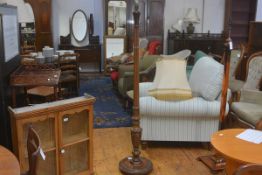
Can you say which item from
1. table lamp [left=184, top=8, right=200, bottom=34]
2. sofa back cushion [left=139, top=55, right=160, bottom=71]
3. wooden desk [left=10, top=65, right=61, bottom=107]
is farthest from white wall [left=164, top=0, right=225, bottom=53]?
wooden desk [left=10, top=65, right=61, bottom=107]

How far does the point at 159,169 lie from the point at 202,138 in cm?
70

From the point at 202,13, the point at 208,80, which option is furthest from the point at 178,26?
the point at 208,80

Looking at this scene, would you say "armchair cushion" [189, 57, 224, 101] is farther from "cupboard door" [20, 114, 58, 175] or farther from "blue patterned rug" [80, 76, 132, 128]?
"cupboard door" [20, 114, 58, 175]

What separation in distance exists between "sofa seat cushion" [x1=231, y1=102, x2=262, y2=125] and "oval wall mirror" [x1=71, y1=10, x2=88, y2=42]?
4733 millimetres

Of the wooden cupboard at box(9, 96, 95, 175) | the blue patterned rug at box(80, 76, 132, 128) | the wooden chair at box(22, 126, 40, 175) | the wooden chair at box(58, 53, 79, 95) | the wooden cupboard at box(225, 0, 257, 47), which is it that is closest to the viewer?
the wooden chair at box(22, 126, 40, 175)

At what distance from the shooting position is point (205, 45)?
7230mm

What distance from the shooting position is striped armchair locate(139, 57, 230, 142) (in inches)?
136

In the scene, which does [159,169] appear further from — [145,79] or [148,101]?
[145,79]

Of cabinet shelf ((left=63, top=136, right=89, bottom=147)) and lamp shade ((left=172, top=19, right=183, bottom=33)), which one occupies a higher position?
lamp shade ((left=172, top=19, right=183, bottom=33))

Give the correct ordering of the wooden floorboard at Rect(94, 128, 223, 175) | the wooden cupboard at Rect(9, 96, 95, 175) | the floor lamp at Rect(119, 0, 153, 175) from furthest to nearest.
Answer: the wooden floorboard at Rect(94, 128, 223, 175)
the floor lamp at Rect(119, 0, 153, 175)
the wooden cupboard at Rect(9, 96, 95, 175)

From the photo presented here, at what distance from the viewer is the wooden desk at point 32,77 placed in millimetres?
2988

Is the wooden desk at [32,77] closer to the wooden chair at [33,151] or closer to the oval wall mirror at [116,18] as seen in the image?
the wooden chair at [33,151]

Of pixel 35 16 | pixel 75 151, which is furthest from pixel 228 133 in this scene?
pixel 35 16

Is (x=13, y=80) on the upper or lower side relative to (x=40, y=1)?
lower
